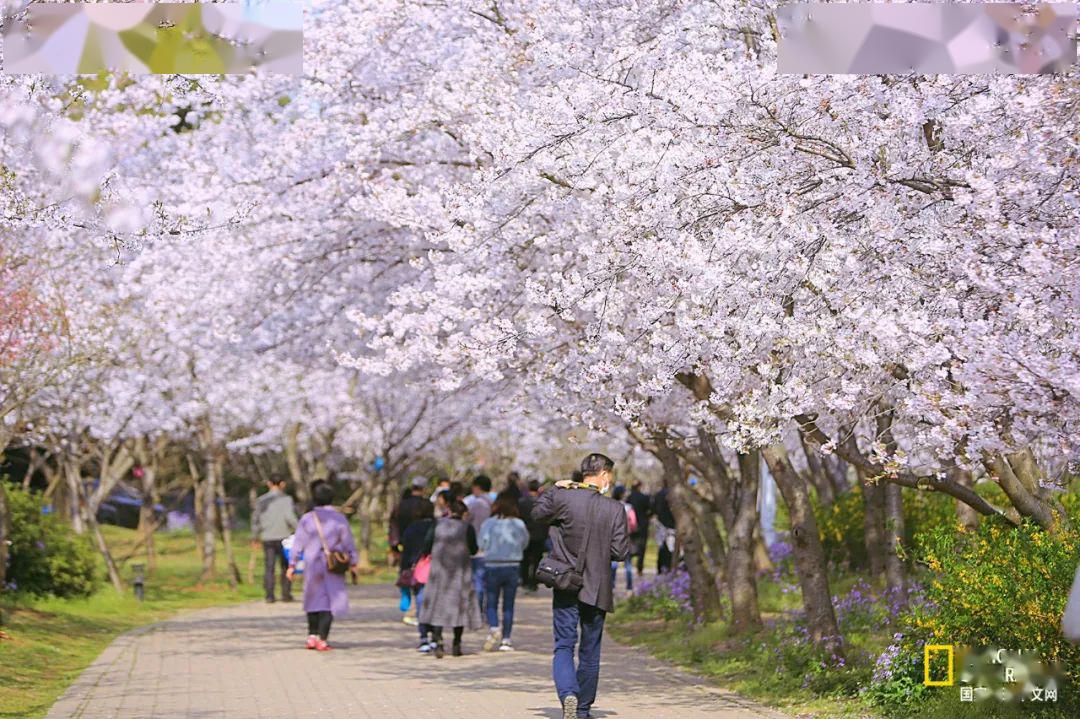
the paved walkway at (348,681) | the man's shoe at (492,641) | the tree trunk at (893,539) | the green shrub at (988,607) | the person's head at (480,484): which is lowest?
the paved walkway at (348,681)

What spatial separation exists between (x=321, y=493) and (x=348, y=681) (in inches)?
125

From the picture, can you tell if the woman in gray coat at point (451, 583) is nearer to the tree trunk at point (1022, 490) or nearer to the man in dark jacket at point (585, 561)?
the man in dark jacket at point (585, 561)

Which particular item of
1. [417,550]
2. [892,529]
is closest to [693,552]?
[417,550]

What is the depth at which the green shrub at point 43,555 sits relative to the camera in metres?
19.5

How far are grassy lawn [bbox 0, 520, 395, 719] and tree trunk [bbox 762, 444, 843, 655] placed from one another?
6.01 metres

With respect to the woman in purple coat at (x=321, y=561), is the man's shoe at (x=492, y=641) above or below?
below

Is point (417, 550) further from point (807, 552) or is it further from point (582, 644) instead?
point (582, 644)

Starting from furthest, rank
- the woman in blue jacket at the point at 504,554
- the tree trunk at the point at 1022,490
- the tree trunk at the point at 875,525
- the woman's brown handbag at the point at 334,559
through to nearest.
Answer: the tree trunk at the point at 875,525, the woman in blue jacket at the point at 504,554, the woman's brown handbag at the point at 334,559, the tree trunk at the point at 1022,490

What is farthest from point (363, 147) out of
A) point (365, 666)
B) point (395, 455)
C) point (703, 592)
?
point (395, 455)

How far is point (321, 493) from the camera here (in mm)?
16141

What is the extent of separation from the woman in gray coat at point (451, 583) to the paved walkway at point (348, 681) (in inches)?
14.4

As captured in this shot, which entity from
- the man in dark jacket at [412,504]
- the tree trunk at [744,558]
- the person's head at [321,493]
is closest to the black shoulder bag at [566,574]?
the tree trunk at [744,558]

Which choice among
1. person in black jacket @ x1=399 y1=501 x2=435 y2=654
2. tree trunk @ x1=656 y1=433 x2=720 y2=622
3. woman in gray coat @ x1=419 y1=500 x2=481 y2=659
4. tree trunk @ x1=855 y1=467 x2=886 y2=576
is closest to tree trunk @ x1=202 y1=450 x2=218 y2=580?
person in black jacket @ x1=399 y1=501 x2=435 y2=654

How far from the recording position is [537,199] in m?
12.2
